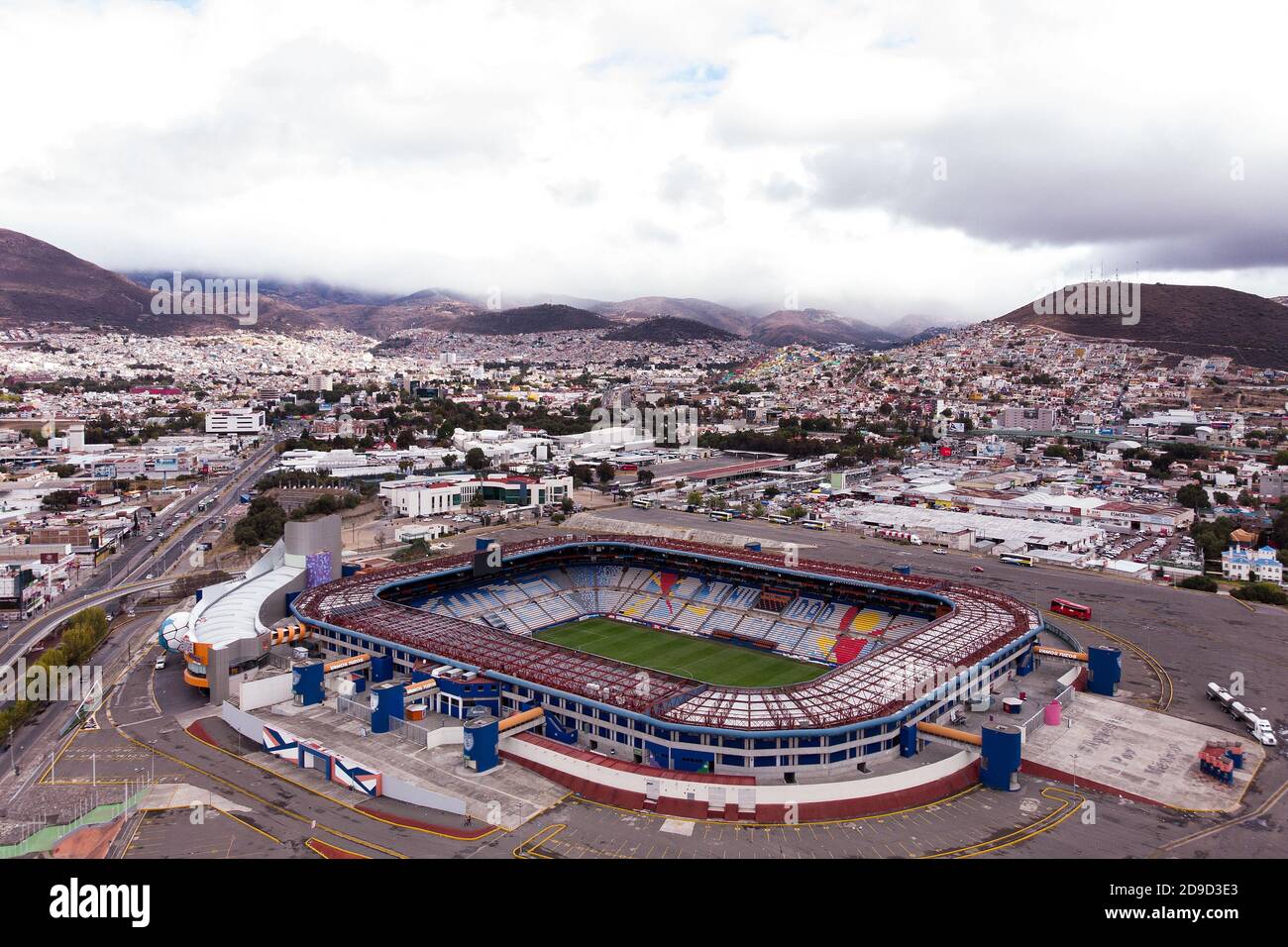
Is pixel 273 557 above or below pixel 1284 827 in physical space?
above

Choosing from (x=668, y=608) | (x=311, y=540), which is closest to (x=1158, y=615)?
(x=668, y=608)

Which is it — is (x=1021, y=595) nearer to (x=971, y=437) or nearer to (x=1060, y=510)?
(x=1060, y=510)

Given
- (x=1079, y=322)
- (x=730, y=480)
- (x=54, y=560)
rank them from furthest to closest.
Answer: (x=1079, y=322), (x=730, y=480), (x=54, y=560)

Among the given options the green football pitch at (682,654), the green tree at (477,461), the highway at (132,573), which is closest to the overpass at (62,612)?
the highway at (132,573)

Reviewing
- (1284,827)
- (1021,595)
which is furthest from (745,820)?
(1021,595)

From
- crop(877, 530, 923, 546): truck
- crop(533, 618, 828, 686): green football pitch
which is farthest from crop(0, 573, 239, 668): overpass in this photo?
crop(877, 530, 923, 546): truck

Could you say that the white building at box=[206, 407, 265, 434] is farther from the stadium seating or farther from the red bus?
the red bus
